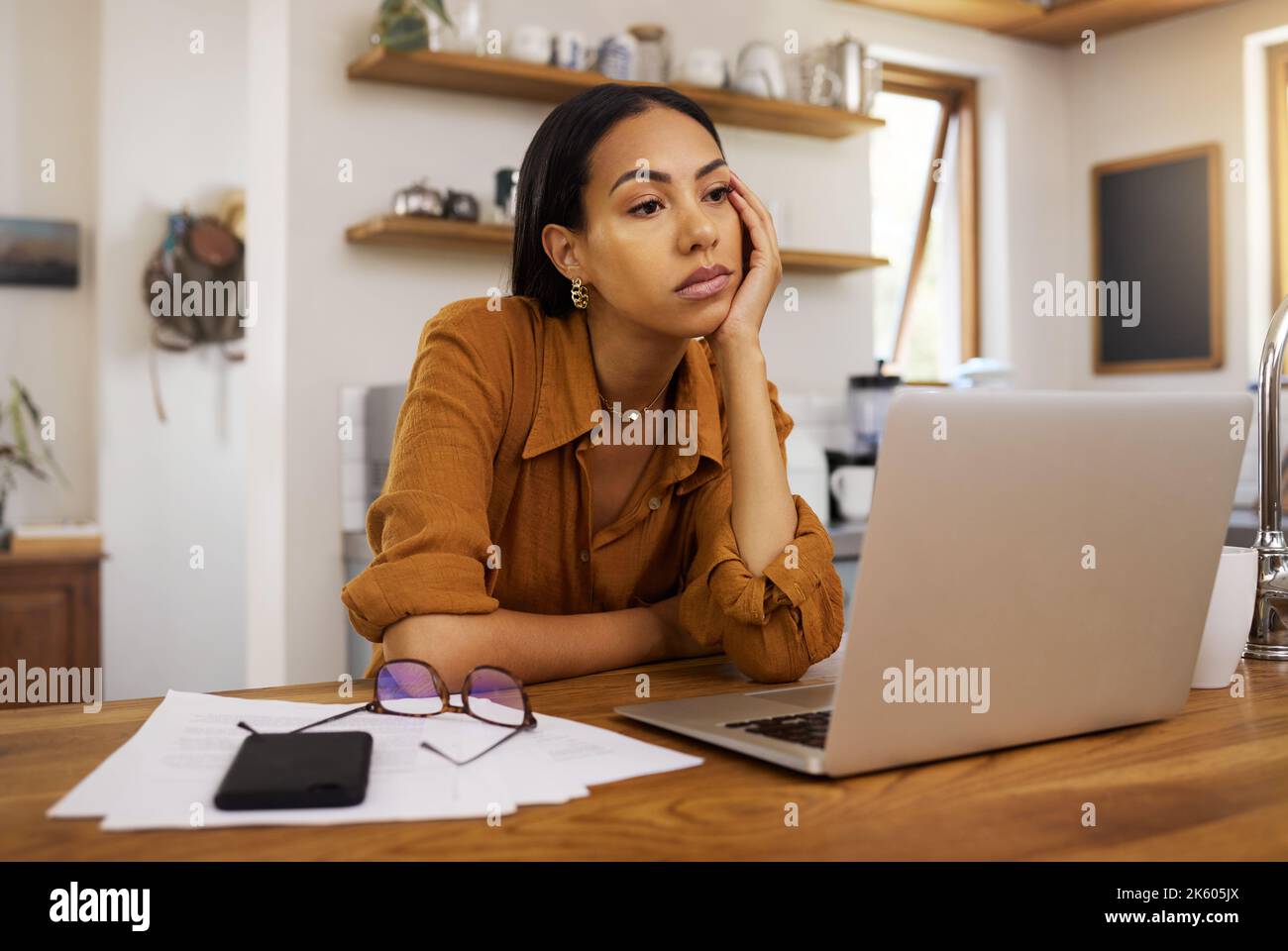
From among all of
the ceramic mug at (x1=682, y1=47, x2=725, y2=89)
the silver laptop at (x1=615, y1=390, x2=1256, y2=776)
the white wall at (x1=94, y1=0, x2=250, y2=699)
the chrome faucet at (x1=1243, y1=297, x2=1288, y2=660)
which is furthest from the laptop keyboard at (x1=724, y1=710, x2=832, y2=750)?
the white wall at (x1=94, y1=0, x2=250, y2=699)

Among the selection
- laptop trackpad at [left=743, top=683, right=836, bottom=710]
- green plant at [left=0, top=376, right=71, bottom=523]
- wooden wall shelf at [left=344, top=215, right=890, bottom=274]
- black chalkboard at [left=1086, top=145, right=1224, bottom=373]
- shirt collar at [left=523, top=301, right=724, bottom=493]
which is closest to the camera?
laptop trackpad at [left=743, top=683, right=836, bottom=710]

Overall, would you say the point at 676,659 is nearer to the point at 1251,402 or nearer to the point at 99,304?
the point at 1251,402

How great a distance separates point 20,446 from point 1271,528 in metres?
3.55

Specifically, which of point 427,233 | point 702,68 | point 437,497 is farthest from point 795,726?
point 702,68

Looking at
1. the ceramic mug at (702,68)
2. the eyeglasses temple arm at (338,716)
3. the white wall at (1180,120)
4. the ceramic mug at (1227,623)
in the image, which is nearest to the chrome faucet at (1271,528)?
the ceramic mug at (1227,623)

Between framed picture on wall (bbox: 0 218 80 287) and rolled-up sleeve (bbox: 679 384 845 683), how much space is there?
318 cm

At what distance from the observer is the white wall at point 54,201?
376cm

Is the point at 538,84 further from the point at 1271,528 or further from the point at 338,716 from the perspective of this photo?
the point at 338,716

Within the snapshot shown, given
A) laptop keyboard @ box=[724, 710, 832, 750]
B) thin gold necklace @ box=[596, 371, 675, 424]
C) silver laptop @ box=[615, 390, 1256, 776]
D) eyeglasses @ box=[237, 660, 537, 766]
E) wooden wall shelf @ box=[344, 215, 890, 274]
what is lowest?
laptop keyboard @ box=[724, 710, 832, 750]

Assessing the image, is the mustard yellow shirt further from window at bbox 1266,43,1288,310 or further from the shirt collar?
window at bbox 1266,43,1288,310

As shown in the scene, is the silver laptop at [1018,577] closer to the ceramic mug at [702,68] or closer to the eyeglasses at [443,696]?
the eyeglasses at [443,696]

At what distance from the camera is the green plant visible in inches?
145

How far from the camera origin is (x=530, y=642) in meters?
1.16
